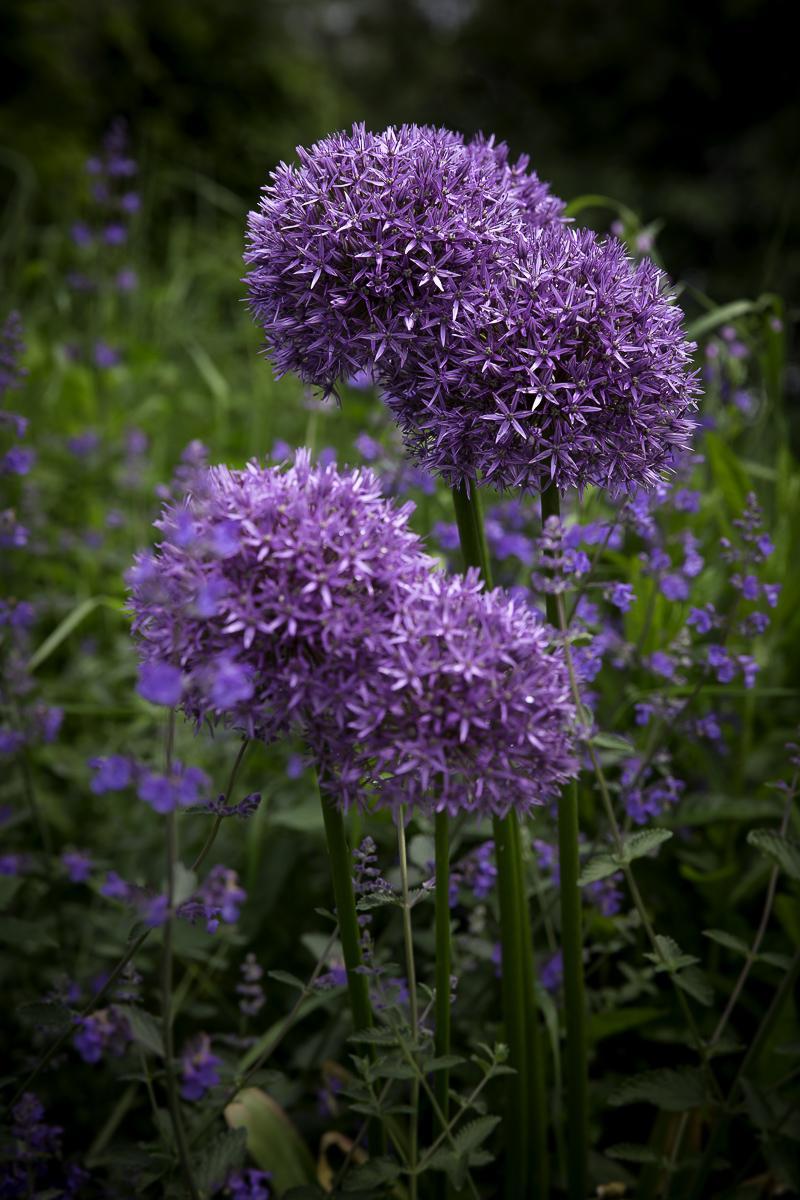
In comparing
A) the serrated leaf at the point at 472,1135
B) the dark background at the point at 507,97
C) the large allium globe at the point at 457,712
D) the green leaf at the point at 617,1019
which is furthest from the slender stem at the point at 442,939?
the dark background at the point at 507,97

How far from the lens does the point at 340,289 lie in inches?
62.4

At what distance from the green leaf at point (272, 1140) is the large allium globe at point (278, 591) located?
1.12 meters

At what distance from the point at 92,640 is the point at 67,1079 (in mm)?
1783

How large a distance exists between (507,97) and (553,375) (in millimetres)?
16320

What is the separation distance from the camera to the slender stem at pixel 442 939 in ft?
5.28

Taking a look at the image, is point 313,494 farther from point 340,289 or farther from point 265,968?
point 265,968

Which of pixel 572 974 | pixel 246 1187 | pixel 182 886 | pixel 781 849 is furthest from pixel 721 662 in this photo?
pixel 246 1187

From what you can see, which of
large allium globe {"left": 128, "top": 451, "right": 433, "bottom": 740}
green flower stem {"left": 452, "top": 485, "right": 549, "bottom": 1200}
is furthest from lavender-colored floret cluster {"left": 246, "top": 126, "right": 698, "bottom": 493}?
large allium globe {"left": 128, "top": 451, "right": 433, "bottom": 740}

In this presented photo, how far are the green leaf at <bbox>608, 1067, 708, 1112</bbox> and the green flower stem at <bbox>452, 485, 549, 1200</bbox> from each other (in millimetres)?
165

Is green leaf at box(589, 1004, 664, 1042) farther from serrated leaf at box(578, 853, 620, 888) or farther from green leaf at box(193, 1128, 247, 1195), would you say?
green leaf at box(193, 1128, 247, 1195)

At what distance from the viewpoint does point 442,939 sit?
1.66 m

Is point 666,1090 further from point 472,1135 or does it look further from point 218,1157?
point 218,1157

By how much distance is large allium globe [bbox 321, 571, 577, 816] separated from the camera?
1.34 metres

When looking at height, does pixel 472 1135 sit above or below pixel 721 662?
below
